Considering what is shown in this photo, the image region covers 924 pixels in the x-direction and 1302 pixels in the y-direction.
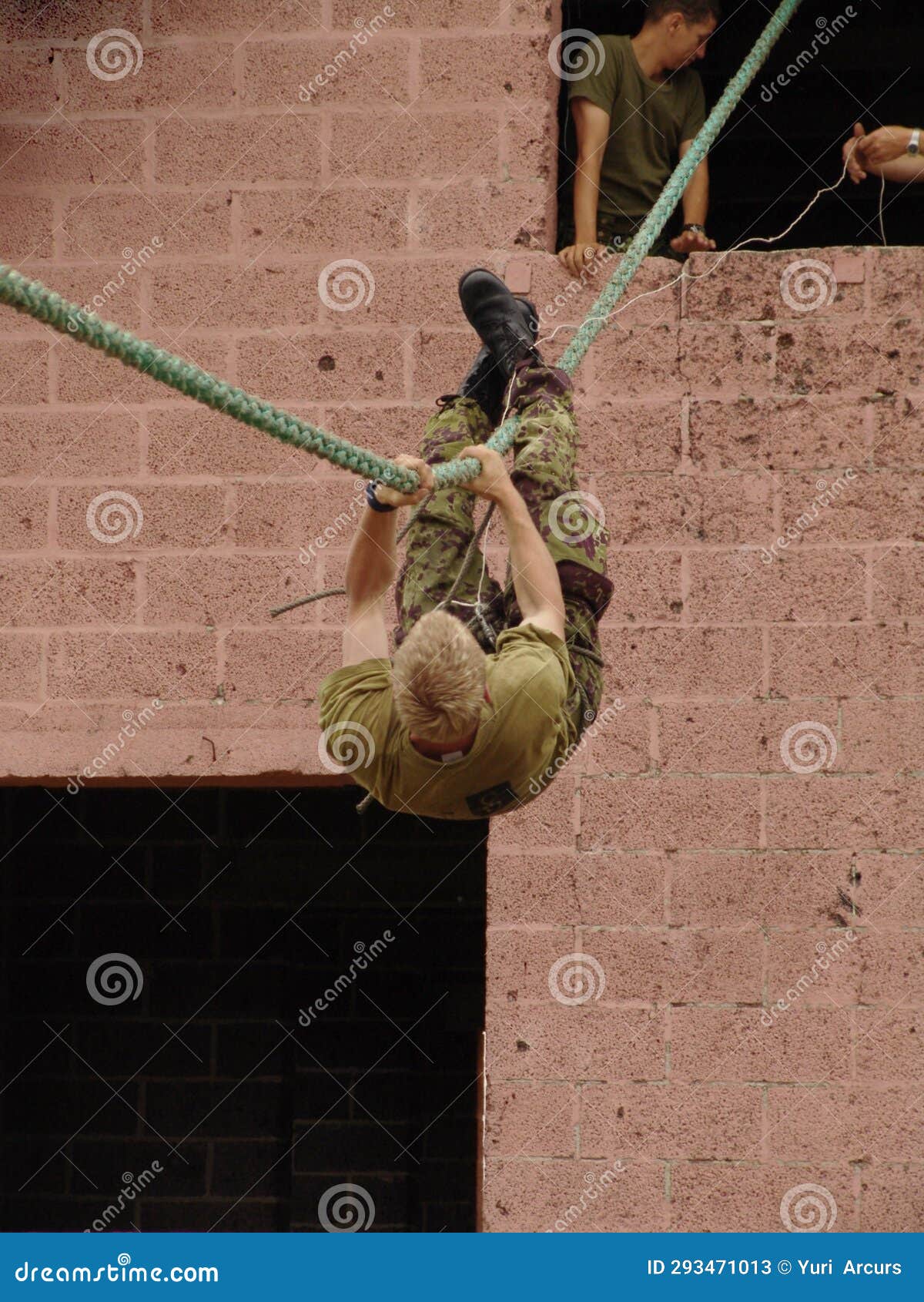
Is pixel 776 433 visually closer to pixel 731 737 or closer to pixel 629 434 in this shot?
pixel 629 434

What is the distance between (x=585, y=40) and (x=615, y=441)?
148 centimetres

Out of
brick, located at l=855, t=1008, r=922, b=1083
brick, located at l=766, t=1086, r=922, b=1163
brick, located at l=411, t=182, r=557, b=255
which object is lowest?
brick, located at l=766, t=1086, r=922, b=1163

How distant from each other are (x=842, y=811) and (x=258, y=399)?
2337mm

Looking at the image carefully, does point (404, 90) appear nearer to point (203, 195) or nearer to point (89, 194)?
point (203, 195)

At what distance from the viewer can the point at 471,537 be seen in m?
4.11

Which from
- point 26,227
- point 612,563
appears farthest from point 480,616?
point 26,227

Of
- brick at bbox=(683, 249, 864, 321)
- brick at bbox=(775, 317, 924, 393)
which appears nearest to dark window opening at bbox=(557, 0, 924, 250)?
brick at bbox=(683, 249, 864, 321)

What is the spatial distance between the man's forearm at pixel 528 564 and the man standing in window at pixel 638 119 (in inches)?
86.1

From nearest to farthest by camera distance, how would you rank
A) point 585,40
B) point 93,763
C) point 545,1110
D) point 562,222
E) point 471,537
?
1. point 471,537
2. point 545,1110
3. point 93,763
4. point 585,40
5. point 562,222

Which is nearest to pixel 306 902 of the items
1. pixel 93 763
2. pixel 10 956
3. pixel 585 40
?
pixel 10 956

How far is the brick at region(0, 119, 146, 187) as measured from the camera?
5348mm

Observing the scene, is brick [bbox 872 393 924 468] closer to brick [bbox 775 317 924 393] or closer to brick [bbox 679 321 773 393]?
brick [bbox 775 317 924 393]

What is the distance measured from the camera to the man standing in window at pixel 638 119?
5461 millimetres

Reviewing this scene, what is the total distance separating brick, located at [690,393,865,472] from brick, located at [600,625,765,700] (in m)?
0.51
